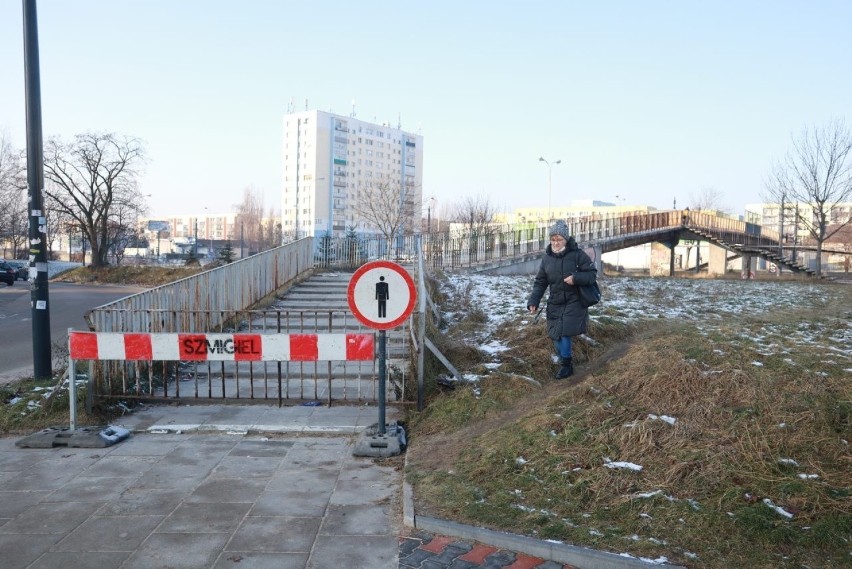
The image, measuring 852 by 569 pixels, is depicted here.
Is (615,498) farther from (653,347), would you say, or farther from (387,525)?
(653,347)

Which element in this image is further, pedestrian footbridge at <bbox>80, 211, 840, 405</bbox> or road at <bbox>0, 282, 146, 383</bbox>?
road at <bbox>0, 282, 146, 383</bbox>

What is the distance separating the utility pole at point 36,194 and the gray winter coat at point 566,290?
6131 mm

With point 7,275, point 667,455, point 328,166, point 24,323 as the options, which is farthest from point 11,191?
point 328,166

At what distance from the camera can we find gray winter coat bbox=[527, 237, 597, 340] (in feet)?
24.2

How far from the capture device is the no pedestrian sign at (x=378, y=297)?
20.9 ft

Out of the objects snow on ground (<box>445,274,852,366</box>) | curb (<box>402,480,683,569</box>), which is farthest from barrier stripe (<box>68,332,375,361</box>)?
curb (<box>402,480,683,569</box>)

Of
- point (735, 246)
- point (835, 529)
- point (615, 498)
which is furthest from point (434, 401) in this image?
point (735, 246)

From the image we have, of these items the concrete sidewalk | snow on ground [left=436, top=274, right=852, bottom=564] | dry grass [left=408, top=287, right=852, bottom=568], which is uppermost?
snow on ground [left=436, top=274, right=852, bottom=564]

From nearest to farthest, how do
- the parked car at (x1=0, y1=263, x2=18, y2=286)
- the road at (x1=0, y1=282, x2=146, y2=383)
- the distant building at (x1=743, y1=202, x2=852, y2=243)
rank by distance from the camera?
the road at (x1=0, y1=282, x2=146, y2=383)
the distant building at (x1=743, y1=202, x2=852, y2=243)
the parked car at (x1=0, y1=263, x2=18, y2=286)

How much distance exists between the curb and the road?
7.59m

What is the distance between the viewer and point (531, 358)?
8.05m

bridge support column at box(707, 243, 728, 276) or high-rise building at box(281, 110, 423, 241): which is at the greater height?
high-rise building at box(281, 110, 423, 241)

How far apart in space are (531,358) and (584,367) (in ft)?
2.07

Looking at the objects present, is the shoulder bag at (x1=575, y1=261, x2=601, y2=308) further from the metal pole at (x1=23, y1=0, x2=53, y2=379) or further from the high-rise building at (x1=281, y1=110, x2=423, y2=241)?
the high-rise building at (x1=281, y1=110, x2=423, y2=241)
